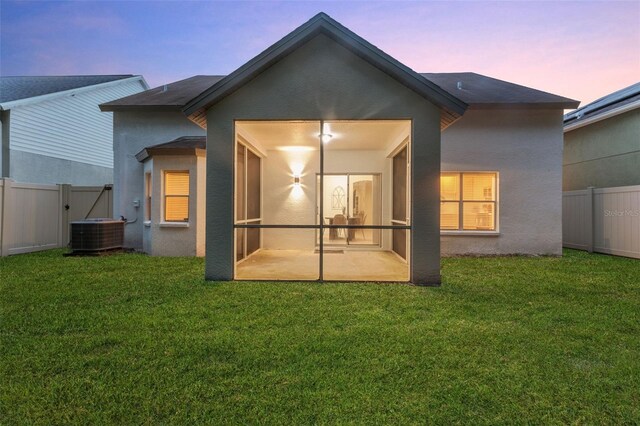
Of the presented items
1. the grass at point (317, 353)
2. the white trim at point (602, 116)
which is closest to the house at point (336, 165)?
the grass at point (317, 353)

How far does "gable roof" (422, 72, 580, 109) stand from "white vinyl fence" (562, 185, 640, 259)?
112 inches

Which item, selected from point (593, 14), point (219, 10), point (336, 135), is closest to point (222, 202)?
point (336, 135)

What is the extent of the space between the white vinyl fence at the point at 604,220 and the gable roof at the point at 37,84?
19.6 metres

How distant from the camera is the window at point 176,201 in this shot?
930cm

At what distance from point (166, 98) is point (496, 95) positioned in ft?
32.5

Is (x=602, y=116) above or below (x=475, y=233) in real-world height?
above

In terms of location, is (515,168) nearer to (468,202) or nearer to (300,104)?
(468,202)

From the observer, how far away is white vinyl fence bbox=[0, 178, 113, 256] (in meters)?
8.73

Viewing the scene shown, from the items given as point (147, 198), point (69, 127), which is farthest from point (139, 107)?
point (69, 127)

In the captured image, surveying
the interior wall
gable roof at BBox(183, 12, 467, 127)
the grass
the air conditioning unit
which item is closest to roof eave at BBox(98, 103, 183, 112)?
the interior wall

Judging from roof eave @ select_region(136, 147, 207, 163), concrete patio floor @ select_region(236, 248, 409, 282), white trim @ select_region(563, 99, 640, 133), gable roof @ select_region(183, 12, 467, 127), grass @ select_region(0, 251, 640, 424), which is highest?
white trim @ select_region(563, 99, 640, 133)

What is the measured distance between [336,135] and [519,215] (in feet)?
18.4

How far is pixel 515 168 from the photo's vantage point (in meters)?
9.39

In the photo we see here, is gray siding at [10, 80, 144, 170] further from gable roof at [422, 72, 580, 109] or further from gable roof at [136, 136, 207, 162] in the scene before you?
gable roof at [422, 72, 580, 109]
